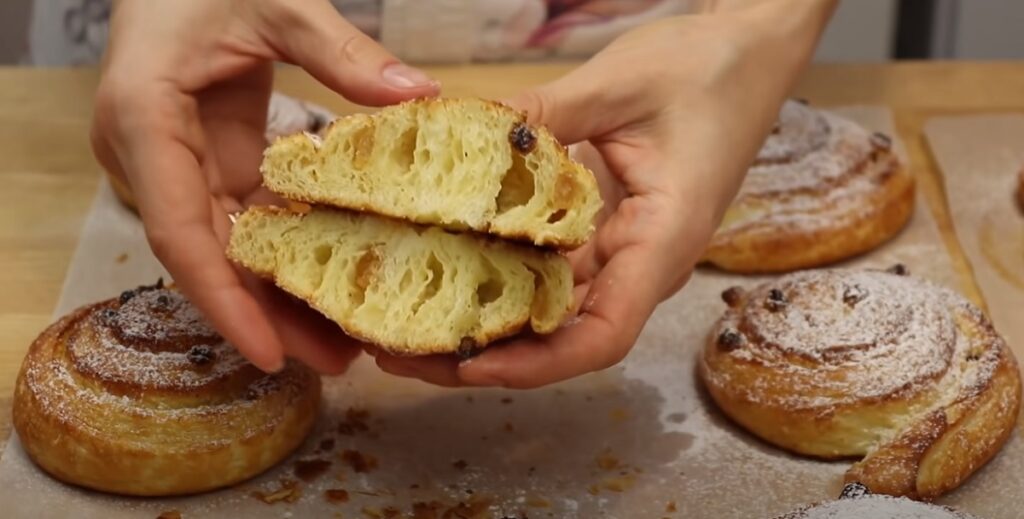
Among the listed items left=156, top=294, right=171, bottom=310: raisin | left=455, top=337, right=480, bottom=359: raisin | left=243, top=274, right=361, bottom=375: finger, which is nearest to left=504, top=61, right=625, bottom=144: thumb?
left=455, top=337, right=480, bottom=359: raisin

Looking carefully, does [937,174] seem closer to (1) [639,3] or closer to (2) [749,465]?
(1) [639,3]

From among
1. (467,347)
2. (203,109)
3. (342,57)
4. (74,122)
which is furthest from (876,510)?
(74,122)

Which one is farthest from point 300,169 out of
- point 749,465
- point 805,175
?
point 805,175

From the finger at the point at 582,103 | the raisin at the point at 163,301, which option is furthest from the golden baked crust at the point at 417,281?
the raisin at the point at 163,301

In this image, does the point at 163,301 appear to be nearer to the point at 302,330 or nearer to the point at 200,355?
the point at 200,355

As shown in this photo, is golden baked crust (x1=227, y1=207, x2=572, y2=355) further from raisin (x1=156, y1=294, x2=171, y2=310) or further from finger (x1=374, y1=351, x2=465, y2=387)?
raisin (x1=156, y1=294, x2=171, y2=310)

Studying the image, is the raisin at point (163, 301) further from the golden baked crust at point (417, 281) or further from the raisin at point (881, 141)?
the raisin at point (881, 141)

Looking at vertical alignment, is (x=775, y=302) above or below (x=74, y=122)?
above
